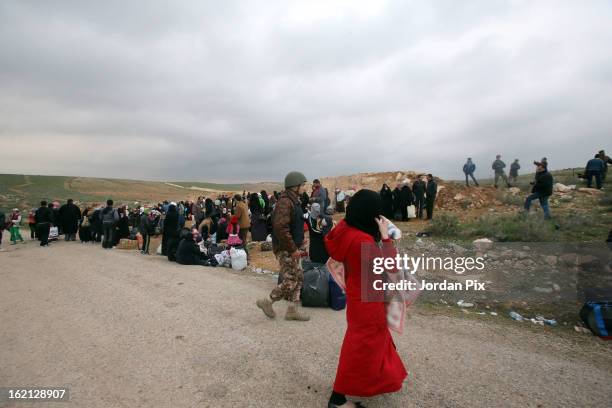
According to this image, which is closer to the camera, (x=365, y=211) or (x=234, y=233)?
(x=365, y=211)

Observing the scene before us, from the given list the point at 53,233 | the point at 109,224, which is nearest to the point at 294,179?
the point at 109,224

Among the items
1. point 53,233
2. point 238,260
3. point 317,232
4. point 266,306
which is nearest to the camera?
point 266,306

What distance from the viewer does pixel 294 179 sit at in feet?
14.3

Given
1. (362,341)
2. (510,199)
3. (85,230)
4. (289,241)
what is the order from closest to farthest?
(362,341) → (289,241) → (85,230) → (510,199)

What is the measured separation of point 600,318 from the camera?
13.1ft

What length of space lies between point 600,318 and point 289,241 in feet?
12.9

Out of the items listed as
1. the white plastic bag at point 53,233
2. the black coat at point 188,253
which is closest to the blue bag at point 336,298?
the black coat at point 188,253

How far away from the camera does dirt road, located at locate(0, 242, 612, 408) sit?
2.87 metres

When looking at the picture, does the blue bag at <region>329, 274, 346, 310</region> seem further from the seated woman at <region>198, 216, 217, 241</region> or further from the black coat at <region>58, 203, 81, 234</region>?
the black coat at <region>58, 203, 81, 234</region>

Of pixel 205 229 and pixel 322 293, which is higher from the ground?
pixel 205 229

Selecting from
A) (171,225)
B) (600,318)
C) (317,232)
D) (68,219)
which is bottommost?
(600,318)

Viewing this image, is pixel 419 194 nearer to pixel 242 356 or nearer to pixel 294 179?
pixel 294 179

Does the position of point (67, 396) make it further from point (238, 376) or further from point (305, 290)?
point (305, 290)

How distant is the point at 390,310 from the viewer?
2.52m
